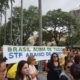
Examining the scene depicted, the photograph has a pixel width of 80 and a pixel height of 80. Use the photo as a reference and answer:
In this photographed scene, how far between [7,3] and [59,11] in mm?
32740

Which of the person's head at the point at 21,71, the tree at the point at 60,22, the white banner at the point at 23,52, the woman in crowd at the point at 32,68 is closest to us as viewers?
the person's head at the point at 21,71

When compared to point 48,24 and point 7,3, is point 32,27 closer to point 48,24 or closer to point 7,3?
point 48,24

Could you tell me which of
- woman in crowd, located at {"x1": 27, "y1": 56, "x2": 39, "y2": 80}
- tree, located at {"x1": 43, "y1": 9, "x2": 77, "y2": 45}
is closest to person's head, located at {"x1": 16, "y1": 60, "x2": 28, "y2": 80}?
woman in crowd, located at {"x1": 27, "y1": 56, "x2": 39, "y2": 80}

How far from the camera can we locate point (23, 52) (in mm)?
18000

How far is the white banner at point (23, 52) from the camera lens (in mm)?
16516

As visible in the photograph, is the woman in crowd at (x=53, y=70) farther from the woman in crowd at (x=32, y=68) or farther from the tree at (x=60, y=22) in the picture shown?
the tree at (x=60, y=22)

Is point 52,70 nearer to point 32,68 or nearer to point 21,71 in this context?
point 32,68

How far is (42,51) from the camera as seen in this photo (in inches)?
804

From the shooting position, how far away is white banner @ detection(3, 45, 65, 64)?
16516mm

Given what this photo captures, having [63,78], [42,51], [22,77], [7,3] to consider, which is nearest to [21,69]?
[22,77]

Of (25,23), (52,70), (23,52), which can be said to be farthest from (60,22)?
(52,70)

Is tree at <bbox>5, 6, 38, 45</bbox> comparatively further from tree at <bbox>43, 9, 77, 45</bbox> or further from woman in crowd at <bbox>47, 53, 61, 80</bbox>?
woman in crowd at <bbox>47, 53, 61, 80</bbox>

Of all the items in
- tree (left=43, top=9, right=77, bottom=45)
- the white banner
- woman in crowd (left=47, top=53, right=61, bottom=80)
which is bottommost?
woman in crowd (left=47, top=53, right=61, bottom=80)

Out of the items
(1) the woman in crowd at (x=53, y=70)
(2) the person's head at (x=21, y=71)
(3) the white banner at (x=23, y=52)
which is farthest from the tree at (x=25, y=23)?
(2) the person's head at (x=21, y=71)
